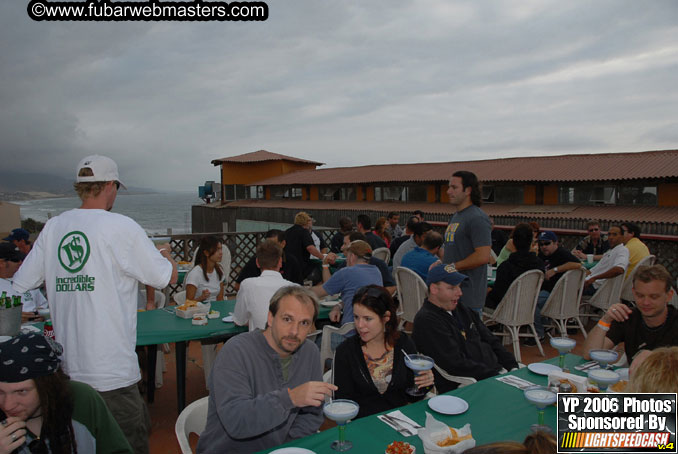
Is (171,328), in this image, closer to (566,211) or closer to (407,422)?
(407,422)

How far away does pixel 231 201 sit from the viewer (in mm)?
32562

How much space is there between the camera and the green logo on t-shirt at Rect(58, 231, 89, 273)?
7.59 ft

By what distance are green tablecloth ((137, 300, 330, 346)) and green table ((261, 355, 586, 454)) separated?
2046 millimetres

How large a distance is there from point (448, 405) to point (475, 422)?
17 cm

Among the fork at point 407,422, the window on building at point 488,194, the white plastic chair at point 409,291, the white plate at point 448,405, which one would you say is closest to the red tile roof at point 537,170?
the window on building at point 488,194

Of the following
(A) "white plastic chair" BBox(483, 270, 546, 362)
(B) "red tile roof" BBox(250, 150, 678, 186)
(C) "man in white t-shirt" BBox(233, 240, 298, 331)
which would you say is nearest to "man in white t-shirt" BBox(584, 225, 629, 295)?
(A) "white plastic chair" BBox(483, 270, 546, 362)

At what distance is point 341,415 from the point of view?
181 cm

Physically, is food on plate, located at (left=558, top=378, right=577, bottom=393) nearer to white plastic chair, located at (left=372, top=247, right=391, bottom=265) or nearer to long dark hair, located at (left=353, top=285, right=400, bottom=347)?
long dark hair, located at (left=353, top=285, right=400, bottom=347)

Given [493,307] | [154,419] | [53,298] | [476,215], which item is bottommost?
[154,419]

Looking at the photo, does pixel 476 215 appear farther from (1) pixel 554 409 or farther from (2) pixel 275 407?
(2) pixel 275 407

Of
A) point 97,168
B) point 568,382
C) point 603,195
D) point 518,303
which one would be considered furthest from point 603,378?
point 603,195

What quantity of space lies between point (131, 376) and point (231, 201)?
1226 inches

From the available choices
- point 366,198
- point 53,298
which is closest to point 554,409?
point 53,298

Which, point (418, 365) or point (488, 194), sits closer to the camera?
point (418, 365)
